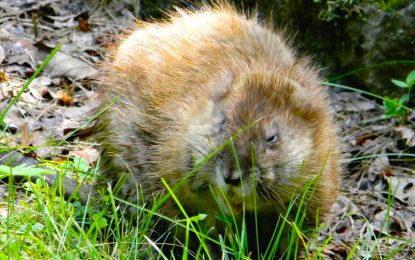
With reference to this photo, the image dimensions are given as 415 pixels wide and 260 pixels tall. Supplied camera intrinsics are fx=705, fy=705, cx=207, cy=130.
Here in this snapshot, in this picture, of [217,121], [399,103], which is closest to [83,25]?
[399,103]

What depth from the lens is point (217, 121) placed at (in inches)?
147

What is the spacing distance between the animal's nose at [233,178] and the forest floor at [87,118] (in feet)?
3.90

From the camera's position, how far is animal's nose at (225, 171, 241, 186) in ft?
11.1

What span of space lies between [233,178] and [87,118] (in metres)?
2.07

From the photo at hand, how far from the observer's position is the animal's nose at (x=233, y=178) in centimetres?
340

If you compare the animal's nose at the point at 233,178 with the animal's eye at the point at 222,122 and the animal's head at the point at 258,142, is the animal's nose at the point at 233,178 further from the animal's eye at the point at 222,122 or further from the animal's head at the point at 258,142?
the animal's eye at the point at 222,122

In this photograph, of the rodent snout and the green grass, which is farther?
the rodent snout

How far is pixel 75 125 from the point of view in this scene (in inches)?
212

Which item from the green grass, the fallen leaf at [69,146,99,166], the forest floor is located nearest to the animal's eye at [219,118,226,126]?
the green grass

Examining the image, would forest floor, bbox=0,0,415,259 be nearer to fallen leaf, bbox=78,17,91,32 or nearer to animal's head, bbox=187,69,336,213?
fallen leaf, bbox=78,17,91,32

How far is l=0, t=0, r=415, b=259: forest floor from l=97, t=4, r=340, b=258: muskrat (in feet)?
1.45

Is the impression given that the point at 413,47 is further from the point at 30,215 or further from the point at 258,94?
the point at 30,215

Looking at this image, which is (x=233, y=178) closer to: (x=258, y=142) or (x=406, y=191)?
(x=258, y=142)

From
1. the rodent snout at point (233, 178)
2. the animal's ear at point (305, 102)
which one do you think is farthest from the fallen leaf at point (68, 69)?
the rodent snout at point (233, 178)
